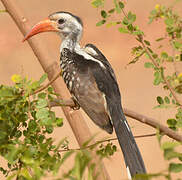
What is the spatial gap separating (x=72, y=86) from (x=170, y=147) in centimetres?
119

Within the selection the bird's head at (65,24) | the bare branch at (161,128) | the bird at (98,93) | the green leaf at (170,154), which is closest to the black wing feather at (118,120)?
the bird at (98,93)

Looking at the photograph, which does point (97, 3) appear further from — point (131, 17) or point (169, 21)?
point (169, 21)

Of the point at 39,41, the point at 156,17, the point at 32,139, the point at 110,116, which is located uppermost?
the point at 39,41

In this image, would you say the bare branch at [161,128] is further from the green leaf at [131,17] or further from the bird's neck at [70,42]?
the bird's neck at [70,42]

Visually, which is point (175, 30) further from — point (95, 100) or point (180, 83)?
point (95, 100)

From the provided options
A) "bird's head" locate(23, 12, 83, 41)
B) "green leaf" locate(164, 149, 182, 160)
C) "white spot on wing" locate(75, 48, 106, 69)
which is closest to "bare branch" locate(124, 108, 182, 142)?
"white spot on wing" locate(75, 48, 106, 69)

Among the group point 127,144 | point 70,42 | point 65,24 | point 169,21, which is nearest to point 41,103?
point 127,144

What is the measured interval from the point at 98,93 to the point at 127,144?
0.30 m

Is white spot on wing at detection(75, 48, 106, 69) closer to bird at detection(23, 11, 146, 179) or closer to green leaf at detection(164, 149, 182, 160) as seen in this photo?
bird at detection(23, 11, 146, 179)

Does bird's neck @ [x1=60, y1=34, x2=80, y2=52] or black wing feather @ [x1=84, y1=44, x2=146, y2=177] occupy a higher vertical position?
bird's neck @ [x1=60, y1=34, x2=80, y2=52]

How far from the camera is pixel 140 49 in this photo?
5.37 ft

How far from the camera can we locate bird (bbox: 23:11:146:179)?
1.45 meters

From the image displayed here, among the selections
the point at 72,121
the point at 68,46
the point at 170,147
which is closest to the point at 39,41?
the point at 68,46

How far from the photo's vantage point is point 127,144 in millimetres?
1459
